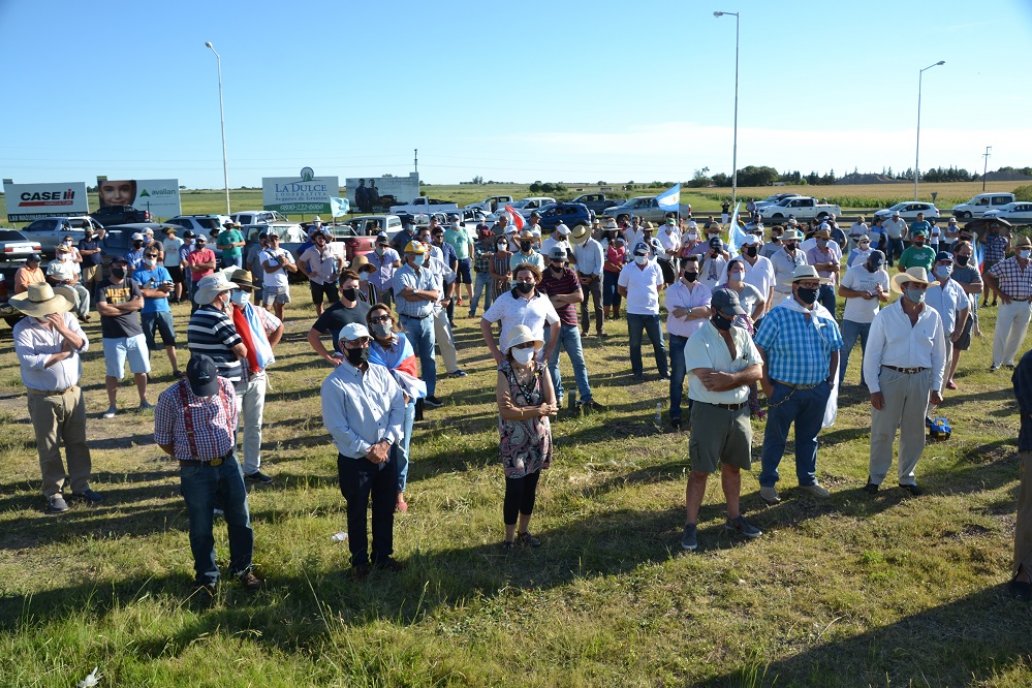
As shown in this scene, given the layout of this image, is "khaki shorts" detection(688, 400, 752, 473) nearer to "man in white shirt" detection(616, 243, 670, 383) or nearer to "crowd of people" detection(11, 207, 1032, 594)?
"crowd of people" detection(11, 207, 1032, 594)

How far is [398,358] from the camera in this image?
623 centimetres

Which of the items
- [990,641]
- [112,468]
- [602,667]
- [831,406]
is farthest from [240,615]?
[831,406]

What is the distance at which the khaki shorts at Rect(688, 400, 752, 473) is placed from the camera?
215 inches

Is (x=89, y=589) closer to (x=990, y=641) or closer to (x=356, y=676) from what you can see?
(x=356, y=676)

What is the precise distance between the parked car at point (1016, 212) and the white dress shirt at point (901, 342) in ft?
117

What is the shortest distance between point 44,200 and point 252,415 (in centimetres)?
4985

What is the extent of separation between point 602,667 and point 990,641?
2252 mm

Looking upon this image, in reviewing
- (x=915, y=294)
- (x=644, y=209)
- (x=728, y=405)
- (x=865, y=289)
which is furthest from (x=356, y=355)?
(x=644, y=209)

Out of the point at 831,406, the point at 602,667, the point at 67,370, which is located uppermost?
the point at 67,370

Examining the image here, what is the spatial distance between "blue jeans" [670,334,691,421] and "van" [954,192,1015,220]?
36812 mm

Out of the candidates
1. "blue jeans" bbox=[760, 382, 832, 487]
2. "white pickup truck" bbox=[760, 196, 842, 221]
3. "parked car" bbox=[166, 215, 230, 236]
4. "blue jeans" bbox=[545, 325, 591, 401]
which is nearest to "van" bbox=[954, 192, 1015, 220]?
"white pickup truck" bbox=[760, 196, 842, 221]

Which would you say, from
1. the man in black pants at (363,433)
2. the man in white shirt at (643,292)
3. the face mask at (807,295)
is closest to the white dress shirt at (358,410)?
the man in black pants at (363,433)

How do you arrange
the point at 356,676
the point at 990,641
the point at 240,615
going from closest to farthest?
the point at 356,676 < the point at 990,641 < the point at 240,615

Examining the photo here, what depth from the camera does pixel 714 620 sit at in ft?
15.6
